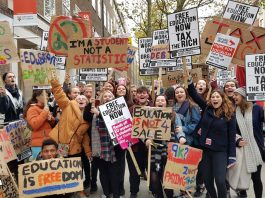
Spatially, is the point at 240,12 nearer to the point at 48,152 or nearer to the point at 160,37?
the point at 160,37

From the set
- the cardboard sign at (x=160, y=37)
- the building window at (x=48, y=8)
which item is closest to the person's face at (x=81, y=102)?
the cardboard sign at (x=160, y=37)

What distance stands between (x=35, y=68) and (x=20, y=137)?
108 centimetres

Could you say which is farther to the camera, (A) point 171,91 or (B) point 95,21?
(B) point 95,21

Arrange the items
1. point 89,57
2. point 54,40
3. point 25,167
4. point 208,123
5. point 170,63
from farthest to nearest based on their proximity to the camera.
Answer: point 170,63 → point 54,40 → point 89,57 → point 208,123 → point 25,167

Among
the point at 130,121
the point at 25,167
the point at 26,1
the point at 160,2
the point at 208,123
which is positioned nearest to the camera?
the point at 25,167

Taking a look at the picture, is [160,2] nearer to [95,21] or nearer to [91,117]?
[95,21]

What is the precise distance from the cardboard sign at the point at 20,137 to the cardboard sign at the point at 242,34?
367cm

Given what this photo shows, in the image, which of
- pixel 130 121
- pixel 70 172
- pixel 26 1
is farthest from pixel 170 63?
pixel 26 1

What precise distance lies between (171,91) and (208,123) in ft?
4.09

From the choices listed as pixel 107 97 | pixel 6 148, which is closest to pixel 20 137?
pixel 6 148

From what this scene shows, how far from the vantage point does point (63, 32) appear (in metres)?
7.36

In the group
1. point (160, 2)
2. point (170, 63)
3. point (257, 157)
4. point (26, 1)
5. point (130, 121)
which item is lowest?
point (257, 157)

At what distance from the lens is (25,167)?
471 centimetres

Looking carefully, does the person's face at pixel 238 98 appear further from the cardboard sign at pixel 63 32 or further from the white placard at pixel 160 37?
the white placard at pixel 160 37
